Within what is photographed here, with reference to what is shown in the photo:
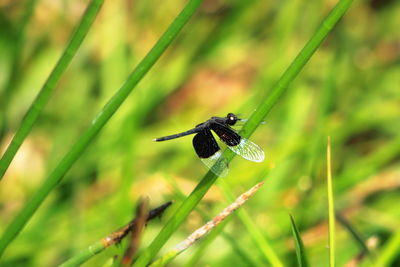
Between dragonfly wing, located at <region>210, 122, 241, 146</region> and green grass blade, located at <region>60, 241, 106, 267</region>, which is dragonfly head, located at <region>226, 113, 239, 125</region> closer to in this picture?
dragonfly wing, located at <region>210, 122, 241, 146</region>

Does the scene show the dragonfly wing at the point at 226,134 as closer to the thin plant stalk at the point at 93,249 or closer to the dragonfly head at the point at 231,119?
the dragonfly head at the point at 231,119

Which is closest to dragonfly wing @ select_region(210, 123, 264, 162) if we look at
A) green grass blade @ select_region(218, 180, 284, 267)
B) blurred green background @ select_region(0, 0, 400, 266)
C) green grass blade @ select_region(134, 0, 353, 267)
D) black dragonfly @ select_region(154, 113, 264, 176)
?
black dragonfly @ select_region(154, 113, 264, 176)

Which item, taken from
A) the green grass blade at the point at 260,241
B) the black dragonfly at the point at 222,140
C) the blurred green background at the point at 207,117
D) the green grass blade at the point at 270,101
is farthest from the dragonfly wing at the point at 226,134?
the blurred green background at the point at 207,117

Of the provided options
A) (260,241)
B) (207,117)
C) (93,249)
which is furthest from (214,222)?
(207,117)

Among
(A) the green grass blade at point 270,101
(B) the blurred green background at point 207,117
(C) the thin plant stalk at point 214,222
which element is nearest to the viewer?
(A) the green grass blade at point 270,101

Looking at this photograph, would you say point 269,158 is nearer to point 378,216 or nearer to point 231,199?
point 378,216

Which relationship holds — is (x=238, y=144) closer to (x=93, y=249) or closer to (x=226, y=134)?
(x=226, y=134)
